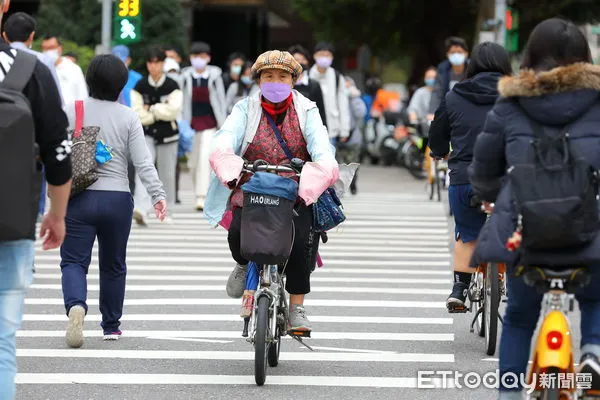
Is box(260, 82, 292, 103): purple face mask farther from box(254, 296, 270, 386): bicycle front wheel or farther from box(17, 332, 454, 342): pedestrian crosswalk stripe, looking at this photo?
box(17, 332, 454, 342): pedestrian crosswalk stripe

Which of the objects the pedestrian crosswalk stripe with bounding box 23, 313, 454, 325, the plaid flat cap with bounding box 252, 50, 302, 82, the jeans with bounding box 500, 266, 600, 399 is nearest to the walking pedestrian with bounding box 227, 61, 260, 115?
the pedestrian crosswalk stripe with bounding box 23, 313, 454, 325

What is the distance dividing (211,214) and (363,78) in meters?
41.1

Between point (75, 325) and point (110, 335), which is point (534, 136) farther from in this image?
point (110, 335)

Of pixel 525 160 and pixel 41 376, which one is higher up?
pixel 525 160

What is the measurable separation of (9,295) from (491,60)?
444cm

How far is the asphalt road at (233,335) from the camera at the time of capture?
788 centimetres

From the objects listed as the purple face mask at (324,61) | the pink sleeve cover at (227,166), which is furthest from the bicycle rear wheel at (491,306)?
the purple face mask at (324,61)

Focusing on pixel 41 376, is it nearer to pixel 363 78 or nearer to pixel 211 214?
pixel 211 214

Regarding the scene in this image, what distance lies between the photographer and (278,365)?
28.0 feet

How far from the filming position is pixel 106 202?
9.03 metres

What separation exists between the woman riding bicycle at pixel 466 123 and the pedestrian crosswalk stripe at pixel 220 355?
75 cm

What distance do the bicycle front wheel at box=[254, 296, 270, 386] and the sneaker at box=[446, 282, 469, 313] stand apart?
1909 mm

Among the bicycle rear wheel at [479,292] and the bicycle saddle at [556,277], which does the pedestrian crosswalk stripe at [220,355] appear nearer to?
the bicycle rear wheel at [479,292]

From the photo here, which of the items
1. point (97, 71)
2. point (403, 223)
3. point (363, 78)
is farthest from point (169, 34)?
point (97, 71)
